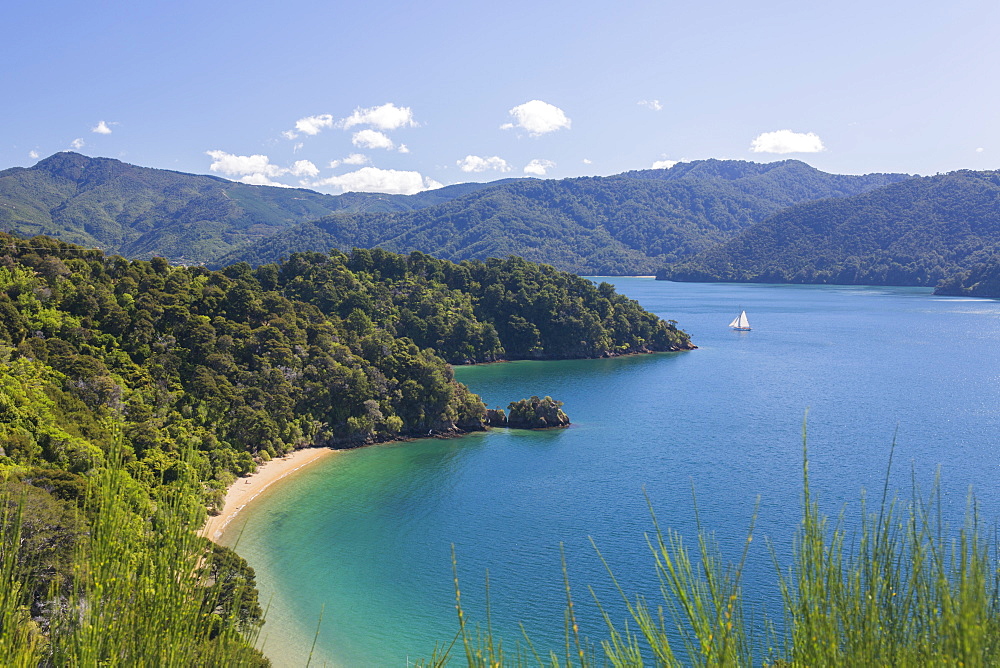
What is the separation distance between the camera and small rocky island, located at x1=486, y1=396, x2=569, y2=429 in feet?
143

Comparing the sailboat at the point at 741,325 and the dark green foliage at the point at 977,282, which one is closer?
the sailboat at the point at 741,325

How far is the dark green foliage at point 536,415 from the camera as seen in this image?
4340 centimetres

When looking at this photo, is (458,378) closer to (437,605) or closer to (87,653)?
(437,605)

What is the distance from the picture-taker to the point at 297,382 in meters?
39.2

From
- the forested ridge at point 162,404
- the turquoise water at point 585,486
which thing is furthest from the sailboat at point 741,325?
the forested ridge at point 162,404

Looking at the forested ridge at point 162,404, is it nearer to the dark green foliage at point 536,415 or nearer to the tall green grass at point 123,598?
the tall green grass at point 123,598

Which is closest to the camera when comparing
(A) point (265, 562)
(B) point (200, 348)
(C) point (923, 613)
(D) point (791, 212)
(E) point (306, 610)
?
(C) point (923, 613)

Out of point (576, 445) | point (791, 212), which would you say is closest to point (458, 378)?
point (576, 445)

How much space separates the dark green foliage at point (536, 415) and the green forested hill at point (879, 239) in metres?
134

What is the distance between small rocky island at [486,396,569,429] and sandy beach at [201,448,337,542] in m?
11.0

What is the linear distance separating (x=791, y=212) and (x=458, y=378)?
163 meters

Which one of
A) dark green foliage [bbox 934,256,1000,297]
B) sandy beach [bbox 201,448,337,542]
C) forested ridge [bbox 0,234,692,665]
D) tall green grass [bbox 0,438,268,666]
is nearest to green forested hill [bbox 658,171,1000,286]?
dark green foliage [bbox 934,256,1000,297]

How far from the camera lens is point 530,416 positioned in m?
→ 43.5

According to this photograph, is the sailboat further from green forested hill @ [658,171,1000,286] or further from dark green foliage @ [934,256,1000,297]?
green forested hill @ [658,171,1000,286]
